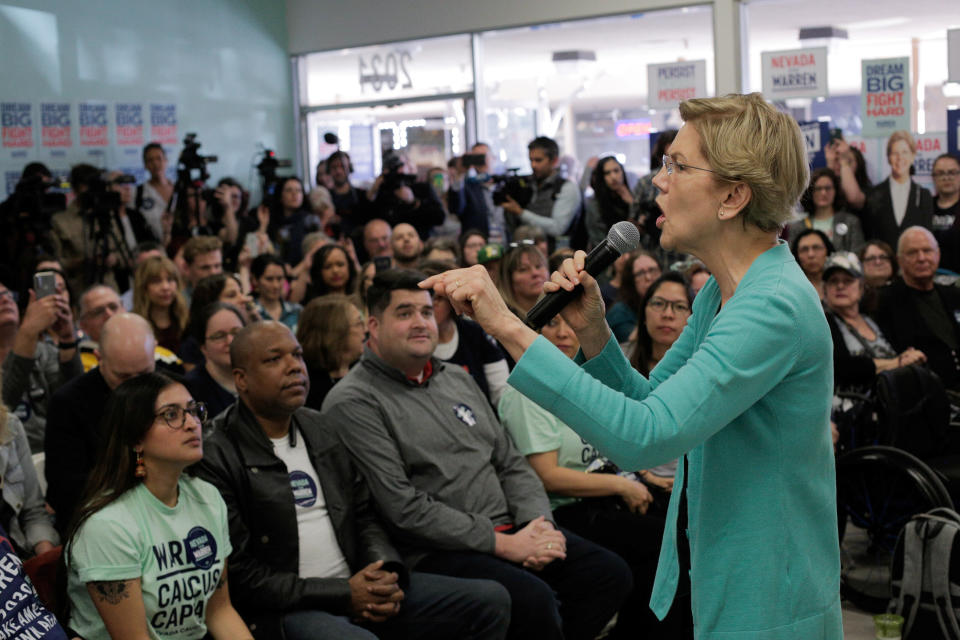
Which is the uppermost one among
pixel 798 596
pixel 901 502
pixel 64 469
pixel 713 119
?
pixel 713 119

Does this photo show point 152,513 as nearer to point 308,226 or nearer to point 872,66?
point 308,226

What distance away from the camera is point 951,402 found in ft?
15.9

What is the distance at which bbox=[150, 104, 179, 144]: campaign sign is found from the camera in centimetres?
916

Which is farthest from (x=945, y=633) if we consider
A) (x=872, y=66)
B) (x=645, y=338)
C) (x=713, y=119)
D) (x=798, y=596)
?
(x=872, y=66)

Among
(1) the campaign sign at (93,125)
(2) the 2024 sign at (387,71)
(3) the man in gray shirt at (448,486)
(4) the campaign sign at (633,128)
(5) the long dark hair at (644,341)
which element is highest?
(2) the 2024 sign at (387,71)

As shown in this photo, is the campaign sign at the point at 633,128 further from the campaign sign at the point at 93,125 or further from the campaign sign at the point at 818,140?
the campaign sign at the point at 93,125

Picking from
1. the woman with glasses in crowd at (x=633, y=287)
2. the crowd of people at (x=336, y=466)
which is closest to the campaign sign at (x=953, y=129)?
the crowd of people at (x=336, y=466)

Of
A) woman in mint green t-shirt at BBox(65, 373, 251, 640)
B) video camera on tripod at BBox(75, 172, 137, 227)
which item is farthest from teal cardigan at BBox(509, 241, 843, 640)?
video camera on tripod at BBox(75, 172, 137, 227)

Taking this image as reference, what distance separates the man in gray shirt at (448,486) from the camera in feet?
Answer: 10.4

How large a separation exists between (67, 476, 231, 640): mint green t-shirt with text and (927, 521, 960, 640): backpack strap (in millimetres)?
2201

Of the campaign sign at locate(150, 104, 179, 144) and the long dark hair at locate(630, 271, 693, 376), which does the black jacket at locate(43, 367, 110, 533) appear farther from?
the campaign sign at locate(150, 104, 179, 144)

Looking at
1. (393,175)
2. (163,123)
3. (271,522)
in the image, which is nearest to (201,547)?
(271,522)

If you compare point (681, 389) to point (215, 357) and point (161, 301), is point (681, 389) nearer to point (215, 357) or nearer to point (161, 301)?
point (215, 357)

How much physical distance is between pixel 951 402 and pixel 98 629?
12.5 feet
